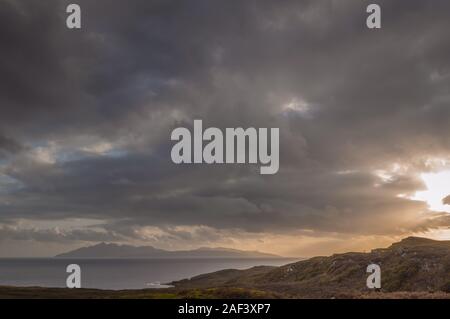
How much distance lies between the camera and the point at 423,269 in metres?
148

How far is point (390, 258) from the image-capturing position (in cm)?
17400
